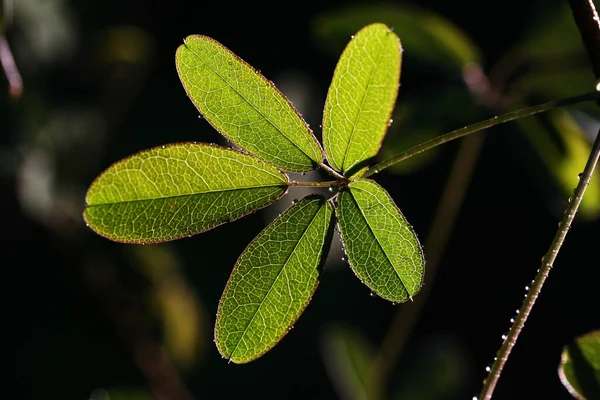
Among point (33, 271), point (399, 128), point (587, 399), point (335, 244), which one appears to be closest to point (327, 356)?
point (335, 244)

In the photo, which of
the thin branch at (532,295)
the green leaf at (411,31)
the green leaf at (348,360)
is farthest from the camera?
the green leaf at (348,360)

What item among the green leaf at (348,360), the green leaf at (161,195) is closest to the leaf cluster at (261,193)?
the green leaf at (161,195)

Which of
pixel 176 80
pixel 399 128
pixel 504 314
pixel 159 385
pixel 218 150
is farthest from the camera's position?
pixel 176 80

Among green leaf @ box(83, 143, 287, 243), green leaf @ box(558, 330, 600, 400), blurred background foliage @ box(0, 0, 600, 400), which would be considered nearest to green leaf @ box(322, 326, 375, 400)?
blurred background foliage @ box(0, 0, 600, 400)

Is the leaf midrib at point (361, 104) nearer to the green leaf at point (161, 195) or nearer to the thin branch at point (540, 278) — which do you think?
the green leaf at point (161, 195)

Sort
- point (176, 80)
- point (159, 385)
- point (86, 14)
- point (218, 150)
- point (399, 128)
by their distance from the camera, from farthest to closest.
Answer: point (176, 80)
point (86, 14)
point (159, 385)
point (399, 128)
point (218, 150)

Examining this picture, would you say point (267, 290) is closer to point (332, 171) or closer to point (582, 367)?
point (332, 171)

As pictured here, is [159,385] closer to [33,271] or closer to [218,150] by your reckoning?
[33,271]
